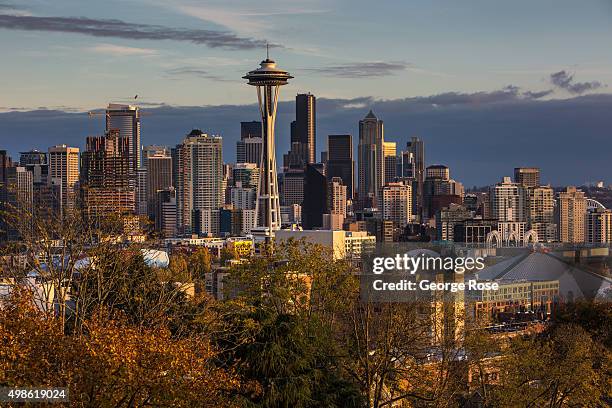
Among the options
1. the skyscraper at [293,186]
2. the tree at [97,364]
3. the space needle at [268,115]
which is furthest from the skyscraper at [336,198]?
the tree at [97,364]

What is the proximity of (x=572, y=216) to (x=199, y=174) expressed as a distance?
54.5 m

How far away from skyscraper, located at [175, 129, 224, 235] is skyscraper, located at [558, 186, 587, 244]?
4796 centimetres

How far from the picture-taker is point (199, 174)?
168 meters

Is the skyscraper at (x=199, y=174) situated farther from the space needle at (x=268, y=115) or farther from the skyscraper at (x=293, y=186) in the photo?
the space needle at (x=268, y=115)

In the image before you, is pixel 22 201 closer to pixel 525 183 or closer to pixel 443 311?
pixel 443 311

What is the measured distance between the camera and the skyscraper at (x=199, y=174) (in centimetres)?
16438

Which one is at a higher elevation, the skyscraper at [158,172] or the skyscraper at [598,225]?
the skyscraper at [158,172]

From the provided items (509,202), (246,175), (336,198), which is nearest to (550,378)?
(509,202)

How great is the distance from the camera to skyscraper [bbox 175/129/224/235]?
164 metres

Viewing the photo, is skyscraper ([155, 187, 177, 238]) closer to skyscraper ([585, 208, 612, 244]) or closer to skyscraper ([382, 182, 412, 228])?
skyscraper ([382, 182, 412, 228])

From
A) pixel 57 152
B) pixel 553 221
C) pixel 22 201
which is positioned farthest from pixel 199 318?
pixel 57 152

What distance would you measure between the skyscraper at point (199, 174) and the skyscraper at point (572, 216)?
157 feet

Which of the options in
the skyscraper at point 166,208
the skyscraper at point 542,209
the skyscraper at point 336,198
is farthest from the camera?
the skyscraper at point 166,208

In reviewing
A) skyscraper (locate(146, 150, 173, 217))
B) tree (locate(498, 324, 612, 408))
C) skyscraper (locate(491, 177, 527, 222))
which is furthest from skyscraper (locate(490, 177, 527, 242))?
tree (locate(498, 324, 612, 408))
